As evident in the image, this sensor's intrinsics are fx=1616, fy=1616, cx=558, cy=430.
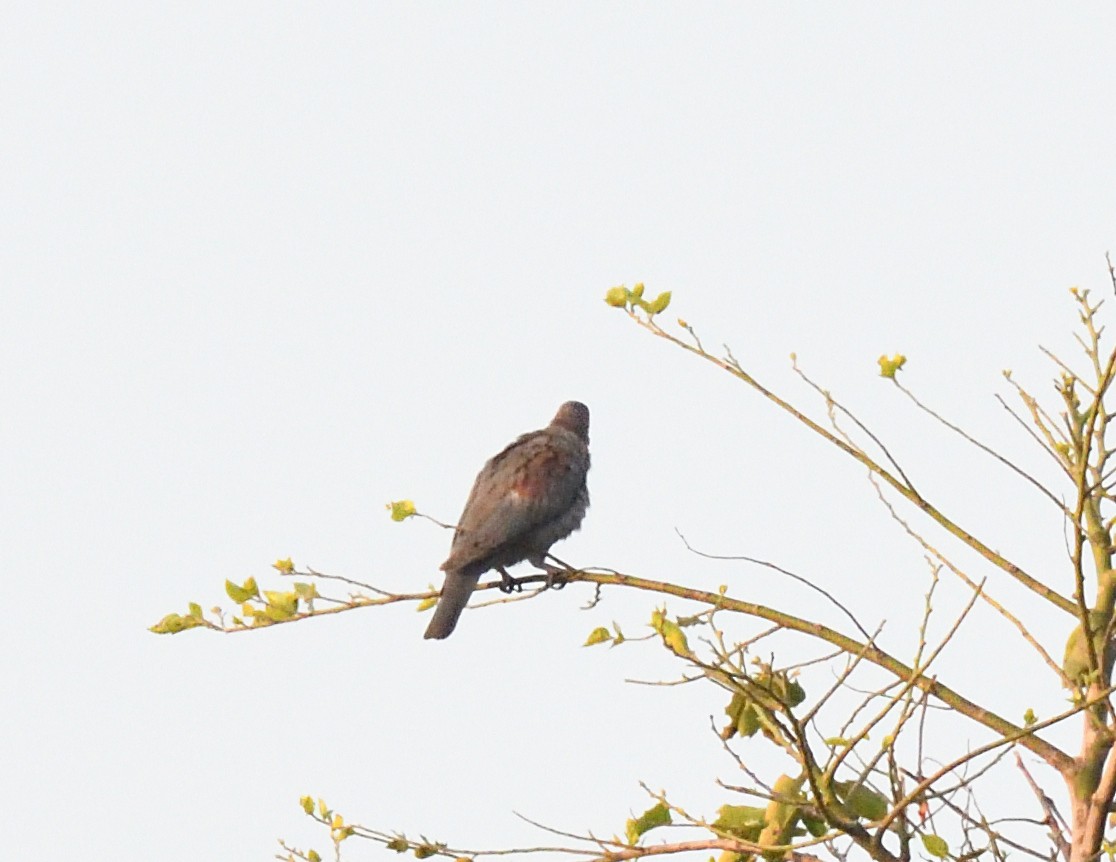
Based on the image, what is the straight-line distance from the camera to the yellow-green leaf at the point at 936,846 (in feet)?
10.9

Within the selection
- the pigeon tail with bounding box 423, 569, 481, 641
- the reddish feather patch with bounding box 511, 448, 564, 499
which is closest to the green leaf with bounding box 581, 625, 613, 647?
the pigeon tail with bounding box 423, 569, 481, 641

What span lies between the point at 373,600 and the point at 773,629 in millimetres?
1212

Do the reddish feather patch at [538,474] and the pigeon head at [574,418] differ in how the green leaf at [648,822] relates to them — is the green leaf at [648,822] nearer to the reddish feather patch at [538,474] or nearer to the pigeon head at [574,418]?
the reddish feather patch at [538,474]

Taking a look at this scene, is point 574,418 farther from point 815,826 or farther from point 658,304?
point 815,826

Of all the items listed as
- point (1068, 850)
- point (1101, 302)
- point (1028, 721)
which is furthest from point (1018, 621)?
point (1101, 302)

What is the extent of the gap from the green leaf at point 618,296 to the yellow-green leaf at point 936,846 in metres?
1.63

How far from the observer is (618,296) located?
431 cm

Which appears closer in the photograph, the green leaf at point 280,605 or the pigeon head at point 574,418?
the green leaf at point 280,605

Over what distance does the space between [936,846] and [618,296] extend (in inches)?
66.0

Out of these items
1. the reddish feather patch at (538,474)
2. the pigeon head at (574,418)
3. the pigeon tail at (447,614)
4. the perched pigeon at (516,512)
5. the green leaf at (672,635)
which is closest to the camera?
the green leaf at (672,635)

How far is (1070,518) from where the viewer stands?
3424mm

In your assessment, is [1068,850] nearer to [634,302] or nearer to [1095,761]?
[1095,761]

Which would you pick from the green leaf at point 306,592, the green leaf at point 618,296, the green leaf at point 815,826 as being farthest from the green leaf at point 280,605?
the green leaf at point 815,826

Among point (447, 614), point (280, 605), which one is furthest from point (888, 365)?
point (447, 614)
